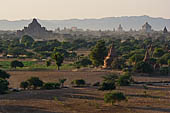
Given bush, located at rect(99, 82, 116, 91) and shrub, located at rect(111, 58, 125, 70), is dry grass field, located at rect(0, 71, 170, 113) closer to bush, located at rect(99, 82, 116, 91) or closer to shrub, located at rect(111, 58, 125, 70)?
bush, located at rect(99, 82, 116, 91)

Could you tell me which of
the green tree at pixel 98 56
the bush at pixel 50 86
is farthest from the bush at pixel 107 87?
the green tree at pixel 98 56

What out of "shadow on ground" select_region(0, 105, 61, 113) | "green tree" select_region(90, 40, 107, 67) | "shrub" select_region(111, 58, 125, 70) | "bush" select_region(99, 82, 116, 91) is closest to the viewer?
"shadow on ground" select_region(0, 105, 61, 113)

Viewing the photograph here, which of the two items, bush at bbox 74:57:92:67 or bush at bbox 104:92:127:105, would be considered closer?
bush at bbox 104:92:127:105

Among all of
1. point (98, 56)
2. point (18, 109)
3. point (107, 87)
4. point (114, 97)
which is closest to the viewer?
point (18, 109)

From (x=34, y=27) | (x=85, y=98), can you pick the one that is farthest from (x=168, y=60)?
(x=34, y=27)

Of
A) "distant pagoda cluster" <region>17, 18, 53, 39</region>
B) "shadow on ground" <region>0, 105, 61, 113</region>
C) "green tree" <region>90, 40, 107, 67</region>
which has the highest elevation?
"distant pagoda cluster" <region>17, 18, 53, 39</region>

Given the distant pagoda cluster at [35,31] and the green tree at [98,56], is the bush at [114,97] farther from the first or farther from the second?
the distant pagoda cluster at [35,31]

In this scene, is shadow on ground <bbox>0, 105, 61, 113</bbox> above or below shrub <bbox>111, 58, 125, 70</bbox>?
below

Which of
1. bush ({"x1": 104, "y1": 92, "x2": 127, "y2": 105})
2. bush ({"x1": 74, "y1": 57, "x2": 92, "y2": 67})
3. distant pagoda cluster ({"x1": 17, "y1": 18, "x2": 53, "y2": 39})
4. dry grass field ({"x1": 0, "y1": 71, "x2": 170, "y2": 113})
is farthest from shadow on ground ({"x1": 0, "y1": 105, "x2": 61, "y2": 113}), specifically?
distant pagoda cluster ({"x1": 17, "y1": 18, "x2": 53, "y2": 39})

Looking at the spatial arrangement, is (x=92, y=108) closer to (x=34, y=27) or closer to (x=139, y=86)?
(x=139, y=86)

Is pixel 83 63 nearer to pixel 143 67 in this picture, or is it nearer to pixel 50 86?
pixel 143 67

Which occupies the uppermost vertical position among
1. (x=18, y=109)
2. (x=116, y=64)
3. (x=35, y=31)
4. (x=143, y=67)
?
(x=35, y=31)

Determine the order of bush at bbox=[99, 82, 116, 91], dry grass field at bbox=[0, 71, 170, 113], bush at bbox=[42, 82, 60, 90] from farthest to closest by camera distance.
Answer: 1. bush at bbox=[42, 82, 60, 90]
2. bush at bbox=[99, 82, 116, 91]
3. dry grass field at bbox=[0, 71, 170, 113]

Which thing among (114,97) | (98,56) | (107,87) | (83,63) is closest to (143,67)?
(98,56)
